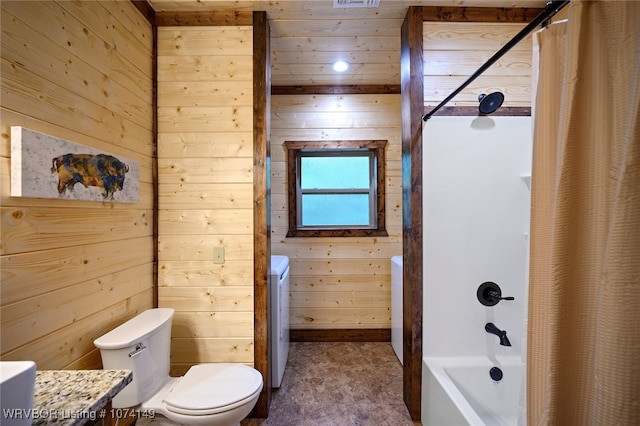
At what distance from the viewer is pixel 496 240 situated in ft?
5.54

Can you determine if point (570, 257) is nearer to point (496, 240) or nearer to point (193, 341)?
point (496, 240)

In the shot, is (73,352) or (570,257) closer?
(570,257)

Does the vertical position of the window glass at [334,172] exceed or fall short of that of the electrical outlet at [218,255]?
it exceeds it

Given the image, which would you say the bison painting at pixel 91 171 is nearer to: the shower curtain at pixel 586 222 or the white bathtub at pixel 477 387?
the shower curtain at pixel 586 222

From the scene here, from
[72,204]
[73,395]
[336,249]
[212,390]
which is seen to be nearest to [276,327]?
[212,390]

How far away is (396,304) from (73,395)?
218cm

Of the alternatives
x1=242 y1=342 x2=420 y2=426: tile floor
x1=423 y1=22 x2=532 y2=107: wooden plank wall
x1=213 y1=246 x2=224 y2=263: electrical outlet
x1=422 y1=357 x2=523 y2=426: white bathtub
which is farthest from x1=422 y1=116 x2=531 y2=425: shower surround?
x1=213 y1=246 x2=224 y2=263: electrical outlet

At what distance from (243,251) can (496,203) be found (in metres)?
1.71

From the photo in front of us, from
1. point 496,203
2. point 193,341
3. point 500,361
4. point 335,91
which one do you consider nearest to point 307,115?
point 335,91

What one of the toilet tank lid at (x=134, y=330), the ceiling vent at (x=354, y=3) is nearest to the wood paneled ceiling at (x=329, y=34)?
the ceiling vent at (x=354, y=3)

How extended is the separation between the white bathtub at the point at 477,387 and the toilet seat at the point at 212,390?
1.02m

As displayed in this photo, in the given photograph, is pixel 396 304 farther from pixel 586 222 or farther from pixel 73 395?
pixel 73 395

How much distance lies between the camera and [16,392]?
1.74 ft

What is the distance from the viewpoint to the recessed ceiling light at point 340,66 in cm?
230
